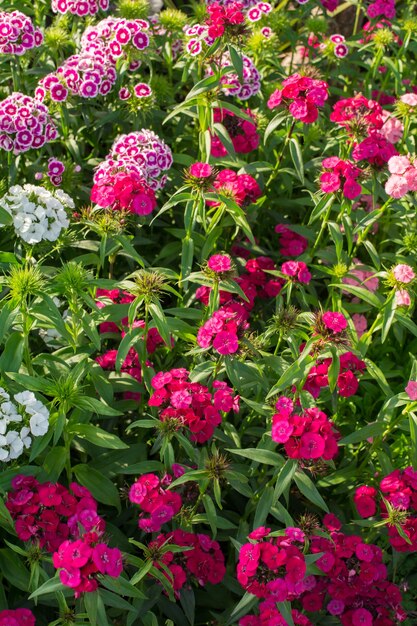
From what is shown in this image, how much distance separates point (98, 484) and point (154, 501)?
0.37 m

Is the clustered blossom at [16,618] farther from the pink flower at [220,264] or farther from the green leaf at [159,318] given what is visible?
the pink flower at [220,264]

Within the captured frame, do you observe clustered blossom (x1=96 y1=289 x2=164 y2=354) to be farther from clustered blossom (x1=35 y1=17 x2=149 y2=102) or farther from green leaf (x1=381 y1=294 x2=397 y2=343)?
clustered blossom (x1=35 y1=17 x2=149 y2=102)

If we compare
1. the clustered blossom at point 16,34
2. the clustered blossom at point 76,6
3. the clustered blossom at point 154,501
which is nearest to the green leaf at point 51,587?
the clustered blossom at point 154,501

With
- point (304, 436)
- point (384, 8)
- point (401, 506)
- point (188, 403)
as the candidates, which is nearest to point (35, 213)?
point (188, 403)

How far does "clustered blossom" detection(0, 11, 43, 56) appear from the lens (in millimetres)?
4176

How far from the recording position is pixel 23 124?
156 inches

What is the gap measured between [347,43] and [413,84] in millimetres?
736

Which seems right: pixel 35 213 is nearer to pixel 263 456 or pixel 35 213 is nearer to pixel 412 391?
pixel 263 456

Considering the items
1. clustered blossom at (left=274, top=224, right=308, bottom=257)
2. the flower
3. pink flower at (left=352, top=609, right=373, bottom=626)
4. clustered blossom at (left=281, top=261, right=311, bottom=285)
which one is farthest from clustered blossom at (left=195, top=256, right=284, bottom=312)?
pink flower at (left=352, top=609, right=373, bottom=626)

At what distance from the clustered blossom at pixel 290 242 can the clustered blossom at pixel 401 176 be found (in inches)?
29.1

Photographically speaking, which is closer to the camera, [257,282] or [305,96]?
[305,96]

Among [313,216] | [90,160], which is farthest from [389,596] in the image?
[90,160]

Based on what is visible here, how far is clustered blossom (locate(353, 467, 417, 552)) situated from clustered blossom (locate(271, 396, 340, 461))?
1.48ft

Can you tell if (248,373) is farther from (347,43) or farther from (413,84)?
(413,84)
